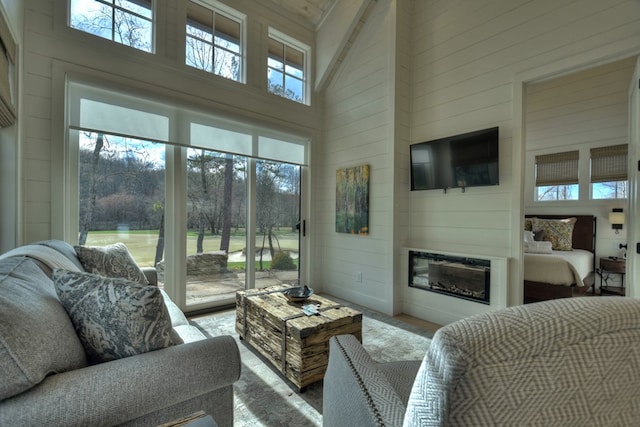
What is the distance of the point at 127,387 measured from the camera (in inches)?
35.0

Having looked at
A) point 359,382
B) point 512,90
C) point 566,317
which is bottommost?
point 359,382

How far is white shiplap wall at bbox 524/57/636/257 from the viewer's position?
4.05m

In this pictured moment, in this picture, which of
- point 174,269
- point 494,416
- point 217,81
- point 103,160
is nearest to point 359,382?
point 494,416

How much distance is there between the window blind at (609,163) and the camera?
4012mm

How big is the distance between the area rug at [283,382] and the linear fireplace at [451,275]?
1.63ft

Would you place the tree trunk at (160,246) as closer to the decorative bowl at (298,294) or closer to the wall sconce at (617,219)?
the decorative bowl at (298,294)

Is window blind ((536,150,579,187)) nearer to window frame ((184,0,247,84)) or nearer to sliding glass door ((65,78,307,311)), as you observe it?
sliding glass door ((65,78,307,311))

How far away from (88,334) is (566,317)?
1383 mm

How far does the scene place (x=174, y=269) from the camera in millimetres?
3055

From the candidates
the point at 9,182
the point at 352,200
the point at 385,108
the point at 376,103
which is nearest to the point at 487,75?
the point at 385,108

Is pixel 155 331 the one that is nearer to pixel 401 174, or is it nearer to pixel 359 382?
pixel 359 382

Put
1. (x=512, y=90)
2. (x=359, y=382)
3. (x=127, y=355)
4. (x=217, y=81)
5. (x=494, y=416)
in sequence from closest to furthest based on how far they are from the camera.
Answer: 1. (x=494, y=416)
2. (x=359, y=382)
3. (x=127, y=355)
4. (x=512, y=90)
5. (x=217, y=81)

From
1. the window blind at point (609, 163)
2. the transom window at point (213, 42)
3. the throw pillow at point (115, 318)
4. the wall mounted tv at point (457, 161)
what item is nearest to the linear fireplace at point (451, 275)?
the wall mounted tv at point (457, 161)

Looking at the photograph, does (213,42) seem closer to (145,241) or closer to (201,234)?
(201,234)
